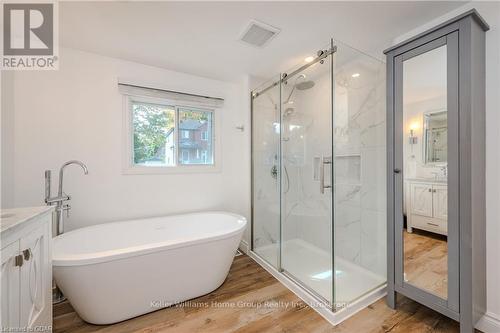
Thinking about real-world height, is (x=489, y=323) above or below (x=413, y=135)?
below

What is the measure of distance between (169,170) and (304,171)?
1634 millimetres

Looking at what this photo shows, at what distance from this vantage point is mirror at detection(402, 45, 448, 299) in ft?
4.63

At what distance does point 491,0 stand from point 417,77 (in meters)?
0.63

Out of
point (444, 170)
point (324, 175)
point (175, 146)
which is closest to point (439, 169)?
point (444, 170)

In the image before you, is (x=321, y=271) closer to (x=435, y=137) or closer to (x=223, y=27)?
(x=435, y=137)

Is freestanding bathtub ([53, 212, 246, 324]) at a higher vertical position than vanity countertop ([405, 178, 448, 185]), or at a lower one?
lower

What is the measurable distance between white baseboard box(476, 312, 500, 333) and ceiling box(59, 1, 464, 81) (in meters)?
2.13

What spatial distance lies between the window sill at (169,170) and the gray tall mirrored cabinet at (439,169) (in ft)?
6.41

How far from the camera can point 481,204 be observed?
1.38m

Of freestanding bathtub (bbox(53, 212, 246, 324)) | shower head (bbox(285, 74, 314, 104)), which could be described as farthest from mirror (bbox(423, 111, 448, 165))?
freestanding bathtub (bbox(53, 212, 246, 324))

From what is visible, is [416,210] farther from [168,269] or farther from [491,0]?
[168,269]

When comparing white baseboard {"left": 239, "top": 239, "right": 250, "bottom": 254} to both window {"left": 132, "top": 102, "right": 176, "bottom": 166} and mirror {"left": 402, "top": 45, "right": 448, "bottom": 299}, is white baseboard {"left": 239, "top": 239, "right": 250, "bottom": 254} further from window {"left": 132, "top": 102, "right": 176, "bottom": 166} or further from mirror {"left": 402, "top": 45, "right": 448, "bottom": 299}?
mirror {"left": 402, "top": 45, "right": 448, "bottom": 299}

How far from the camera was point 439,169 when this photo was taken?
1.46 meters

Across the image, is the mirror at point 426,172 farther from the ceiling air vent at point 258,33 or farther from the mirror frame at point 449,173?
the ceiling air vent at point 258,33
